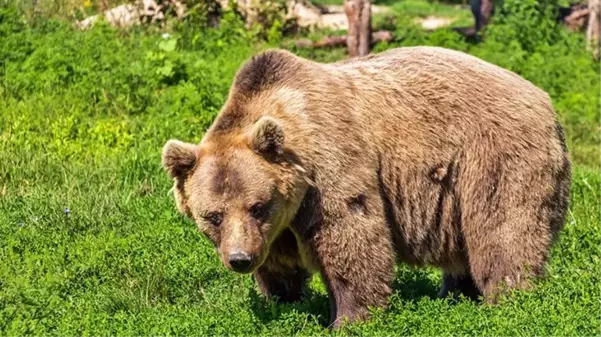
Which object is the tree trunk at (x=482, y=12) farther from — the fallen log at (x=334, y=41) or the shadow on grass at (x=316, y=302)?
the shadow on grass at (x=316, y=302)

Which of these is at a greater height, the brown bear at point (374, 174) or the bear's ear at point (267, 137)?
the bear's ear at point (267, 137)

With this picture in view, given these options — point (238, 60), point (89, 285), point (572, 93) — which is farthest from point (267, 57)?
point (572, 93)

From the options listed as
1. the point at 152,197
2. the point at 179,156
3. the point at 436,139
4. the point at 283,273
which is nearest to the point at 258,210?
the point at 179,156

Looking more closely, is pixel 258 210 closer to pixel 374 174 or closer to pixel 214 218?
pixel 214 218

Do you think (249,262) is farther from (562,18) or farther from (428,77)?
(562,18)

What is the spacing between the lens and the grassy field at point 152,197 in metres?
6.27

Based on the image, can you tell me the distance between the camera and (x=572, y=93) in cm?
1252

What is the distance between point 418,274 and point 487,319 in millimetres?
1714

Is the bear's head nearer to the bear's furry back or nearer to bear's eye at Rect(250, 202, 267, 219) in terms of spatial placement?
bear's eye at Rect(250, 202, 267, 219)

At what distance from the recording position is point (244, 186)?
6.00 meters

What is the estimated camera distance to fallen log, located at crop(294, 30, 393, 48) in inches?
564

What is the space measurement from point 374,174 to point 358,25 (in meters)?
7.93

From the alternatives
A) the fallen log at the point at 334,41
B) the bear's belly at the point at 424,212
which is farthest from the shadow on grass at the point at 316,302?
the fallen log at the point at 334,41

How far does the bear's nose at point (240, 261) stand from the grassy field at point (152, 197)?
0.48 metres
